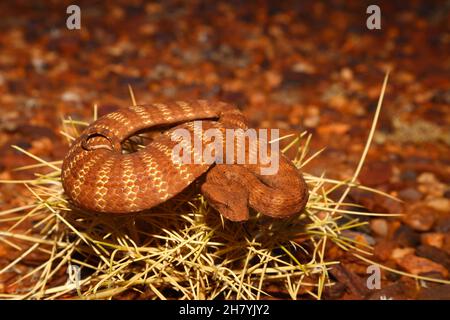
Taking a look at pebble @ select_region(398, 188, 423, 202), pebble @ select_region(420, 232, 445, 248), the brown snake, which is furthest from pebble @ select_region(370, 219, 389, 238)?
the brown snake

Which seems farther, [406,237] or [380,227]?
[380,227]

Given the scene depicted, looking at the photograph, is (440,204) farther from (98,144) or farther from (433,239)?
(98,144)

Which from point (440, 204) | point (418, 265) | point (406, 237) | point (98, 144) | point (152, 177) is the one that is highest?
point (98, 144)

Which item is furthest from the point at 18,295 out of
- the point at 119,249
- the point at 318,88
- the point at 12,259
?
the point at 318,88

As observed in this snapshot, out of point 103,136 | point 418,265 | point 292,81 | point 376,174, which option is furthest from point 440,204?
point 103,136

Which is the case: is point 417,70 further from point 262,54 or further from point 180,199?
point 180,199

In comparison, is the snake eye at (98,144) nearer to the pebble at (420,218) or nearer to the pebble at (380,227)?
Result: the pebble at (380,227)

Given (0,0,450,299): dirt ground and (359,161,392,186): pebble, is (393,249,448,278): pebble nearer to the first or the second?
(0,0,450,299): dirt ground
